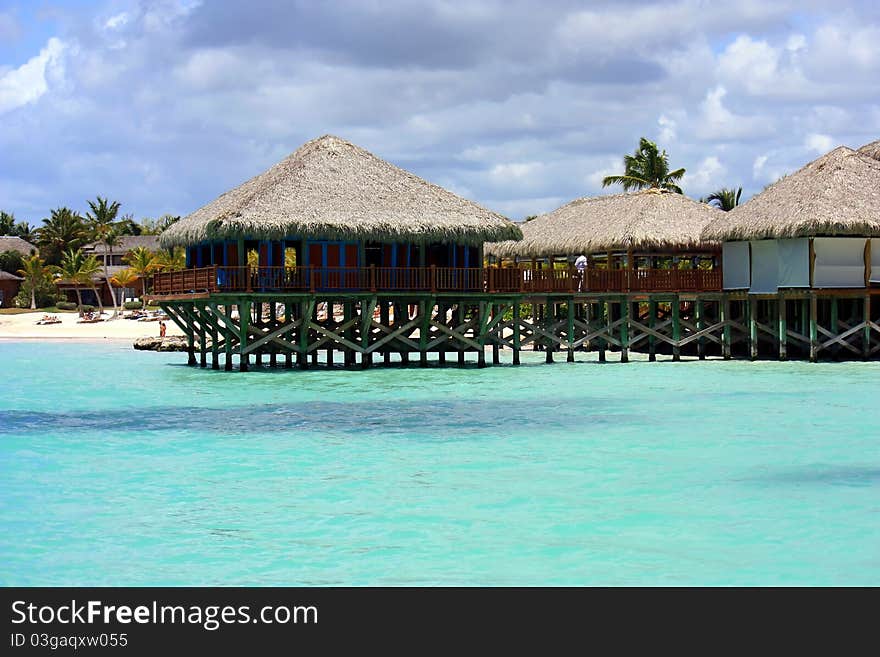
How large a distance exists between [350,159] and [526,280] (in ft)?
18.4

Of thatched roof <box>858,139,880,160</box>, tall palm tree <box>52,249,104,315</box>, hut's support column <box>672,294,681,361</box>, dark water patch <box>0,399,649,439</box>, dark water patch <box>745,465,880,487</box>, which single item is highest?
thatched roof <box>858,139,880,160</box>

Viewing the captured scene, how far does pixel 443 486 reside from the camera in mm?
14453

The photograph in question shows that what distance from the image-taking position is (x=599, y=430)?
63.9 ft

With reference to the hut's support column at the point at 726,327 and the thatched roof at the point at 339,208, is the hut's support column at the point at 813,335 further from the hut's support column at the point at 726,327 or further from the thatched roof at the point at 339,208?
the thatched roof at the point at 339,208

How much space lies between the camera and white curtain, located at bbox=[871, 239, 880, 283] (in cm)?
3238

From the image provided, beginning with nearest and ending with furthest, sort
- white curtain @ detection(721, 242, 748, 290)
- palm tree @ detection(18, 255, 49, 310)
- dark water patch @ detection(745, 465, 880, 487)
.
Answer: dark water patch @ detection(745, 465, 880, 487)
white curtain @ detection(721, 242, 748, 290)
palm tree @ detection(18, 255, 49, 310)

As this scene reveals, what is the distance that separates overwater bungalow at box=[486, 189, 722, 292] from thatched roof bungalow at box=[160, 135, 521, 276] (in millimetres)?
3038

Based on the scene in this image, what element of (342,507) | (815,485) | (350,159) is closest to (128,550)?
(342,507)

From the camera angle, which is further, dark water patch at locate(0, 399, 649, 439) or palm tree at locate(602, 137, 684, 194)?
palm tree at locate(602, 137, 684, 194)

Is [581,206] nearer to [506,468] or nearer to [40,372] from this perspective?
[40,372]

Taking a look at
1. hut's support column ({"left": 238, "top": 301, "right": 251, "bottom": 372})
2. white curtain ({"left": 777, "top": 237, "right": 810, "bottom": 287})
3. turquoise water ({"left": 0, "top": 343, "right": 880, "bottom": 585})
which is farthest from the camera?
white curtain ({"left": 777, "top": 237, "right": 810, "bottom": 287})

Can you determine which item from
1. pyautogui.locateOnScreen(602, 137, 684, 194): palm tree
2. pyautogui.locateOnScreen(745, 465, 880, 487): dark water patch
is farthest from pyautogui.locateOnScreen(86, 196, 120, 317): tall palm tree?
pyautogui.locateOnScreen(745, 465, 880, 487): dark water patch

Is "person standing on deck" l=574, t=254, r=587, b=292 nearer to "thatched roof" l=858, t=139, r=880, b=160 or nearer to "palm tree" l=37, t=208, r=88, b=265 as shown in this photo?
"thatched roof" l=858, t=139, r=880, b=160

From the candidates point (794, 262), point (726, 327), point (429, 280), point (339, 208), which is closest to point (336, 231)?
point (339, 208)
